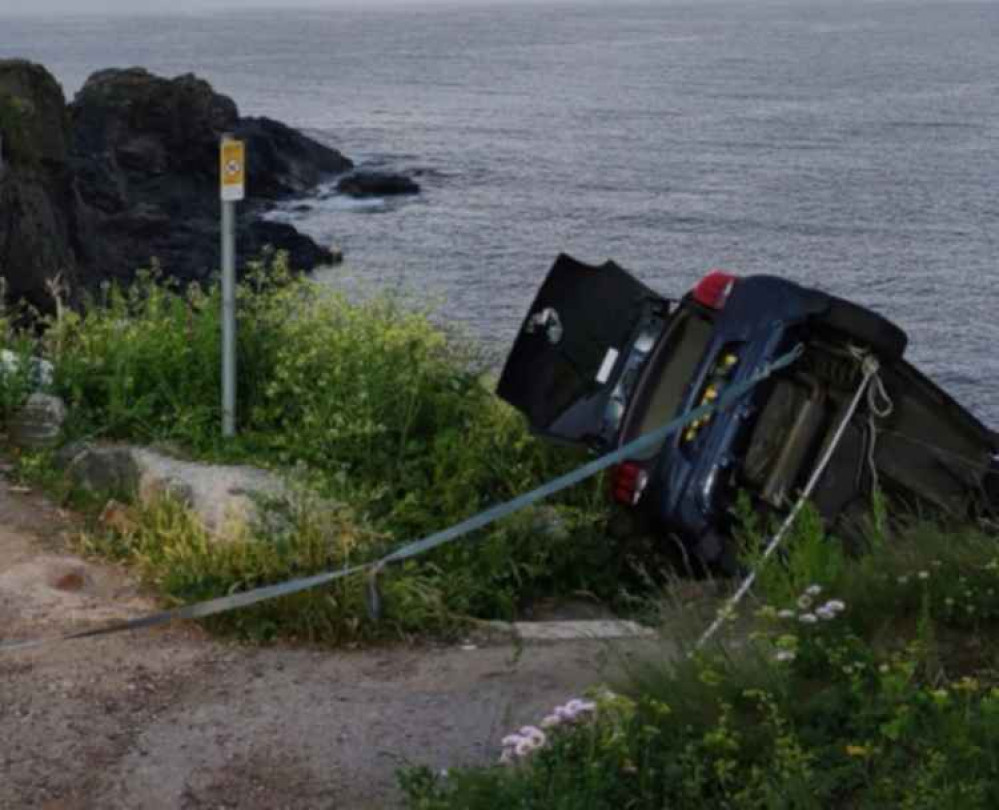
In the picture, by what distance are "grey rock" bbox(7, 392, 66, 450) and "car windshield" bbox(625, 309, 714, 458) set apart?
3104 mm

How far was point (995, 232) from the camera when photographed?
43.0m

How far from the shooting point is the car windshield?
9352mm

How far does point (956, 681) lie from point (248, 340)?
216 inches

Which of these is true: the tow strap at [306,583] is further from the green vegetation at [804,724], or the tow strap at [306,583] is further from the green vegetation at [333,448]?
the green vegetation at [804,724]

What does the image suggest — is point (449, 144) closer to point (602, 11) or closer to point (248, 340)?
point (248, 340)

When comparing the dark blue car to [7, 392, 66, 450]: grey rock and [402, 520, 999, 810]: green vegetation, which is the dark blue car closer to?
[7, 392, 66, 450]: grey rock

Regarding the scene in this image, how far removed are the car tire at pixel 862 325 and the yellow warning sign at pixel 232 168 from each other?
3.06 m

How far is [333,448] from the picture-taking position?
→ 908 cm

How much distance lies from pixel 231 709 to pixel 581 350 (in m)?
4.04

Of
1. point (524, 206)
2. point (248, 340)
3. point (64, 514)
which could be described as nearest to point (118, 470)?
point (64, 514)

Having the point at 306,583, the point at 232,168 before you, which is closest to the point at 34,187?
the point at 232,168

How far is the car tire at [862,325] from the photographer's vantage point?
8859mm

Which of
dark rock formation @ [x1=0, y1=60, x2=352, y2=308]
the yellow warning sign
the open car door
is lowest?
dark rock formation @ [x1=0, y1=60, x2=352, y2=308]

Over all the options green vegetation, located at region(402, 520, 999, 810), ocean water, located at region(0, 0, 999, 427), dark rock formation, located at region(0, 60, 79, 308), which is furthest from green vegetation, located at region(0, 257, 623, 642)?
dark rock formation, located at region(0, 60, 79, 308)
